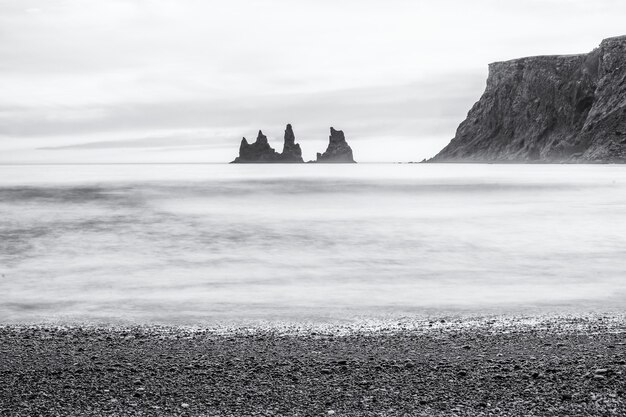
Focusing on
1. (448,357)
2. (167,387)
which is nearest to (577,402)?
(448,357)

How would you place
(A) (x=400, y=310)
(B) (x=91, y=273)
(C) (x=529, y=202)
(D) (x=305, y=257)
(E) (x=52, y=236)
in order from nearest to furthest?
(A) (x=400, y=310), (B) (x=91, y=273), (D) (x=305, y=257), (E) (x=52, y=236), (C) (x=529, y=202)

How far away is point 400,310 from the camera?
12.9 metres

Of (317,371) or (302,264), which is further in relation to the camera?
(302,264)

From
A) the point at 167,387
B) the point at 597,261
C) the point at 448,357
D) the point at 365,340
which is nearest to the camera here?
the point at 167,387

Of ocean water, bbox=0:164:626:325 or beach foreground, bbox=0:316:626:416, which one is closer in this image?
beach foreground, bbox=0:316:626:416

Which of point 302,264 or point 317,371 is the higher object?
point 317,371

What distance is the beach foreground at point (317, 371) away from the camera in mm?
6684

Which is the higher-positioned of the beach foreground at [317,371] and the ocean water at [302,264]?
the beach foreground at [317,371]

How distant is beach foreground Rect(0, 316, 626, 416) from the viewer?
21.9 feet

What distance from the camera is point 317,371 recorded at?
312 inches

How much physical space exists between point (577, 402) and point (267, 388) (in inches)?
124

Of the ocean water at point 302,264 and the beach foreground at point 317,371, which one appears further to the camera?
the ocean water at point 302,264

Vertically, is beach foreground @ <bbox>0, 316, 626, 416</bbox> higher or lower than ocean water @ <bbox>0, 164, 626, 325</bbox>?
higher

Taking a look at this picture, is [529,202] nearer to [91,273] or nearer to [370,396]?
[91,273]
